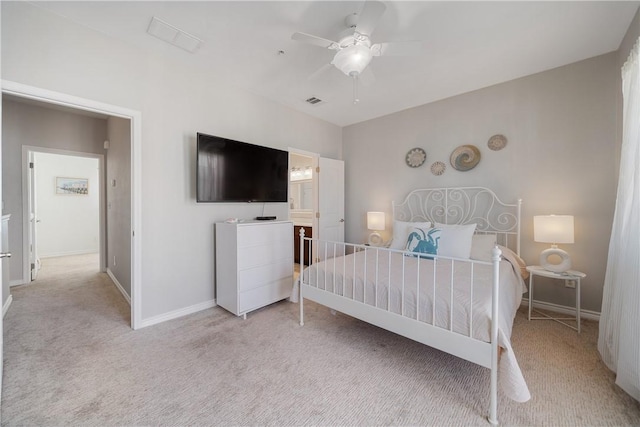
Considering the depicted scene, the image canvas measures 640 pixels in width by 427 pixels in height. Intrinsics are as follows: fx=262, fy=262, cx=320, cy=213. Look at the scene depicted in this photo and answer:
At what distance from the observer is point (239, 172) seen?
3.09 metres

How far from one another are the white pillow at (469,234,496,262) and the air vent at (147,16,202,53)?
342 cm

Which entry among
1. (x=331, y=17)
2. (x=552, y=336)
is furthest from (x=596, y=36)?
(x=552, y=336)

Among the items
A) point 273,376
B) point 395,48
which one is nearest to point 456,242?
point 395,48

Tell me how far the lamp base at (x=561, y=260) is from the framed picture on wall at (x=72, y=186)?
854cm

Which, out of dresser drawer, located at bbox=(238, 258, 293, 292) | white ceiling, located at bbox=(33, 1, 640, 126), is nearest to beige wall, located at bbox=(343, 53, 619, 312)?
white ceiling, located at bbox=(33, 1, 640, 126)

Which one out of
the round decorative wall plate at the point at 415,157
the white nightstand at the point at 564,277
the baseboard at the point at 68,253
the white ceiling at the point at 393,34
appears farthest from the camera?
the baseboard at the point at 68,253

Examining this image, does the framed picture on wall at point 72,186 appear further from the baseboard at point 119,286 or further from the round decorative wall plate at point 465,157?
the round decorative wall plate at point 465,157

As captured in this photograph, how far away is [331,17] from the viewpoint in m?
2.06

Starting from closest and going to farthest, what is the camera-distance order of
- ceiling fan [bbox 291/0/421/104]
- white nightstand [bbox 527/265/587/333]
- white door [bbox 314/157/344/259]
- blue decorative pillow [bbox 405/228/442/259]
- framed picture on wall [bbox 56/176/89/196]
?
ceiling fan [bbox 291/0/421/104]
white nightstand [bbox 527/265/587/333]
blue decorative pillow [bbox 405/228/442/259]
white door [bbox 314/157/344/259]
framed picture on wall [bbox 56/176/89/196]

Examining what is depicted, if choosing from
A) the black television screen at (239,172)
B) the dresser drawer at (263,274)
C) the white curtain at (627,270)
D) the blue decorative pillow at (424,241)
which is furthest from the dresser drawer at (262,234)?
the white curtain at (627,270)

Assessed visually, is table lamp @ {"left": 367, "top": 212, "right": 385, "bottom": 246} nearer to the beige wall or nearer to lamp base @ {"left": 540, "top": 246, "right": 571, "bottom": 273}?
the beige wall

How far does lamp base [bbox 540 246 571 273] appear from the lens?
253 centimetres

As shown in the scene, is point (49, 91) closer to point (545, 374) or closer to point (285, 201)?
point (285, 201)

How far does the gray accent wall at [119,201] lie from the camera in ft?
10.8
